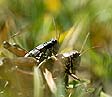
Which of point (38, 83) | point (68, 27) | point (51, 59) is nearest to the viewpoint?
point (38, 83)

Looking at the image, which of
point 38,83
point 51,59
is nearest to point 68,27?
point 51,59

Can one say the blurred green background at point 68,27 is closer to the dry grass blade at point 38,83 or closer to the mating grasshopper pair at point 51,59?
the mating grasshopper pair at point 51,59

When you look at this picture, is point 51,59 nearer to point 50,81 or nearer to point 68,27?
point 50,81

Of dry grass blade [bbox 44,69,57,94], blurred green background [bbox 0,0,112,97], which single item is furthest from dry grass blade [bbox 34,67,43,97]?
blurred green background [bbox 0,0,112,97]

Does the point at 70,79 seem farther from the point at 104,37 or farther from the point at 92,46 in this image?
the point at 104,37

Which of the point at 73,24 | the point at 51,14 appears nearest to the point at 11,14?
the point at 51,14

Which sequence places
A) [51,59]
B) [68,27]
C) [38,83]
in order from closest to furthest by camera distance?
1. [38,83]
2. [51,59]
3. [68,27]

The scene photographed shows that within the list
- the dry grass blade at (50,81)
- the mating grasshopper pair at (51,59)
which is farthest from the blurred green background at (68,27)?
the dry grass blade at (50,81)

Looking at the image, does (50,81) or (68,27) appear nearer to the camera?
(50,81)
